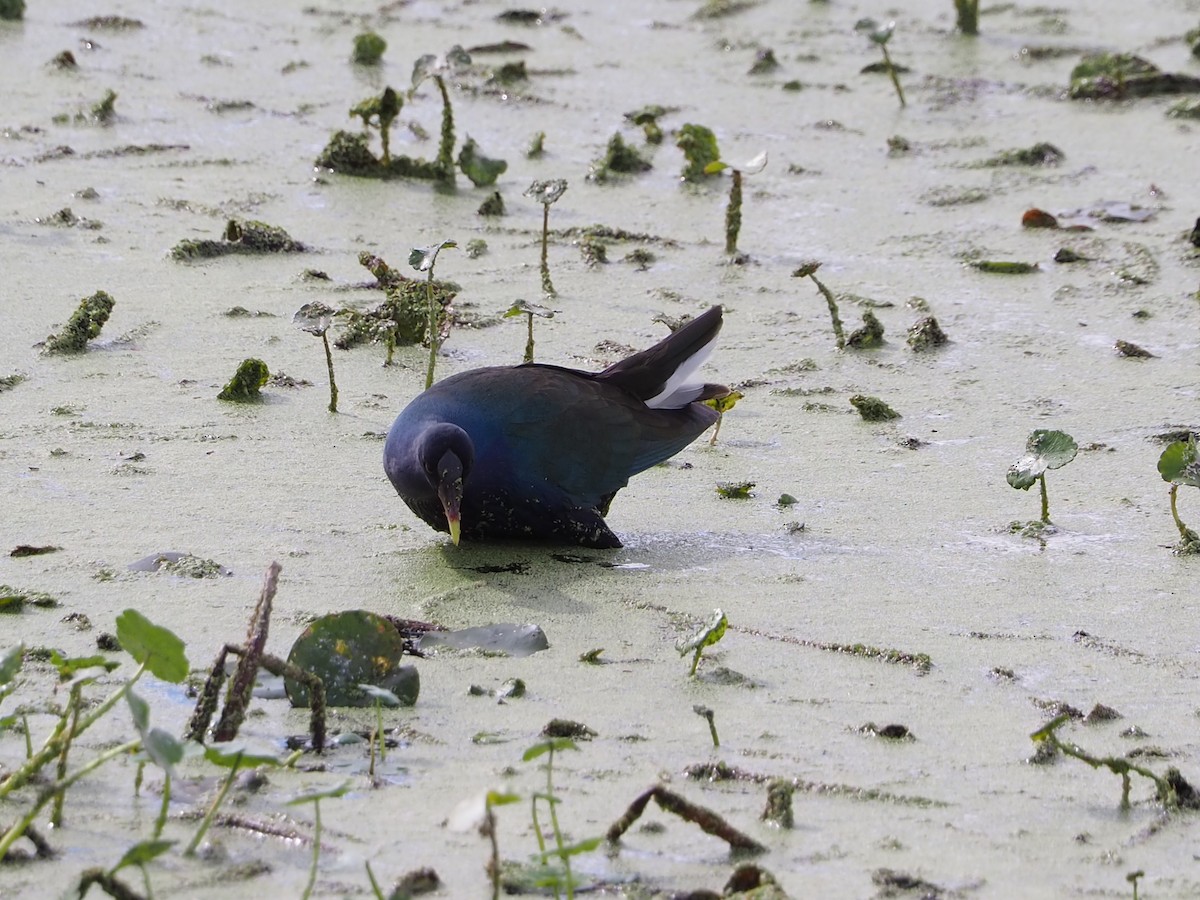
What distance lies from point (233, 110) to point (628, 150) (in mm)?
1610

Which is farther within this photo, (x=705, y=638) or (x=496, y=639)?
(x=496, y=639)

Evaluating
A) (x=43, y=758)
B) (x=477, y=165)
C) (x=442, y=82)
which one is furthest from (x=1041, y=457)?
(x=442, y=82)

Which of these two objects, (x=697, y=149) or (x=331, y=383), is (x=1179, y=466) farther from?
(x=697, y=149)

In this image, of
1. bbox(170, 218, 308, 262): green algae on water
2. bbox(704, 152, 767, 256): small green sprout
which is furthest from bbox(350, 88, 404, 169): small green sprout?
bbox(704, 152, 767, 256): small green sprout

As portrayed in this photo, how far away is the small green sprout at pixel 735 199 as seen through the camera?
501cm

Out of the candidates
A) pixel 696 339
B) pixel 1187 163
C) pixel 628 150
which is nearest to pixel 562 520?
pixel 696 339

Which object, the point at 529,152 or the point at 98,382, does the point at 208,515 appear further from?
the point at 529,152

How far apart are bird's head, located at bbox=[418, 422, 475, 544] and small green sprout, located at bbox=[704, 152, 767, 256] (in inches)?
77.0

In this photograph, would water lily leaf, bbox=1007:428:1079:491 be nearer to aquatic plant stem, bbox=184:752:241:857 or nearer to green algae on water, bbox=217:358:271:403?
green algae on water, bbox=217:358:271:403

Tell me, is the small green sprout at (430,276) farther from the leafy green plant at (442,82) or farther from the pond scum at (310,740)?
the leafy green plant at (442,82)

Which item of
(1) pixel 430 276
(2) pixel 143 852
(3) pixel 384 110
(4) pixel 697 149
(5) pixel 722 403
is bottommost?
(2) pixel 143 852

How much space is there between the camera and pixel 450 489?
3320 millimetres

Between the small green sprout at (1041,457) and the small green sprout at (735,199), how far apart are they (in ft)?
5.51

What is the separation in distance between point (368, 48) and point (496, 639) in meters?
4.71
